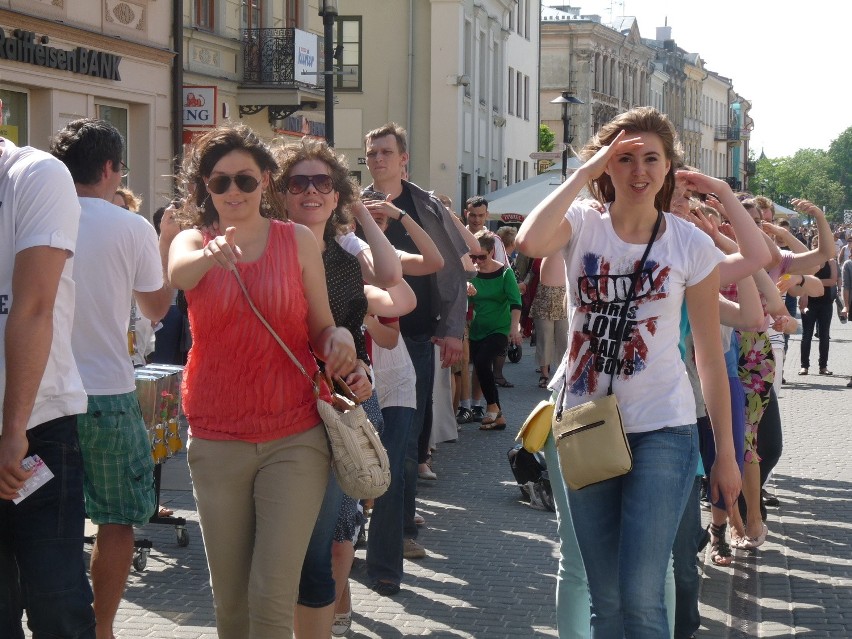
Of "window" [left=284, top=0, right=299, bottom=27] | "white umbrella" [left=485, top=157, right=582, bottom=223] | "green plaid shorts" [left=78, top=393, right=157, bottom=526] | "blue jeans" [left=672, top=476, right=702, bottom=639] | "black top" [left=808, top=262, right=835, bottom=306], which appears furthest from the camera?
"white umbrella" [left=485, top=157, right=582, bottom=223]

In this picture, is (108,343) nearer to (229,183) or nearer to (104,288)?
(104,288)

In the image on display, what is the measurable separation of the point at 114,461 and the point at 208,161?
4.42 feet

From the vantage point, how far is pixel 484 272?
46.4 ft

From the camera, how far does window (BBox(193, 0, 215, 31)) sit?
22545 millimetres

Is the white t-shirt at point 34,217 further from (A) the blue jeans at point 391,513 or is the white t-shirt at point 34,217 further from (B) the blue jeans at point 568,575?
(A) the blue jeans at point 391,513

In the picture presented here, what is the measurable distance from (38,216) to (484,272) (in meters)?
10.6

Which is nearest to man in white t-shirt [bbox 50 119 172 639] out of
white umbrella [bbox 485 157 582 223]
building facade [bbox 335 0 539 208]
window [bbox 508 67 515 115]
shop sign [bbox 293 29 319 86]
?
shop sign [bbox 293 29 319 86]

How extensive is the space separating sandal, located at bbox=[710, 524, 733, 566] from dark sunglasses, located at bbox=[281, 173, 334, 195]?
11.0 ft

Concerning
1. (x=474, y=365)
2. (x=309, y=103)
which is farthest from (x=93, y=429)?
(x=309, y=103)

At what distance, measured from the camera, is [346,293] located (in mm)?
5000

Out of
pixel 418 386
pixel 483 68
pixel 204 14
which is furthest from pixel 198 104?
pixel 483 68

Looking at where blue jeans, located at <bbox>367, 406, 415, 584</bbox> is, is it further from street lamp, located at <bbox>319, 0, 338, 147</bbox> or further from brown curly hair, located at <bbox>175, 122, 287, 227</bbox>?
street lamp, located at <bbox>319, 0, 338, 147</bbox>

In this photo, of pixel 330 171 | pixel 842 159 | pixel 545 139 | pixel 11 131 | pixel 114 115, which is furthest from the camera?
pixel 842 159

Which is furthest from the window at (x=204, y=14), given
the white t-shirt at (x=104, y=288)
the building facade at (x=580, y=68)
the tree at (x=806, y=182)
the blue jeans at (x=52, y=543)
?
the tree at (x=806, y=182)
